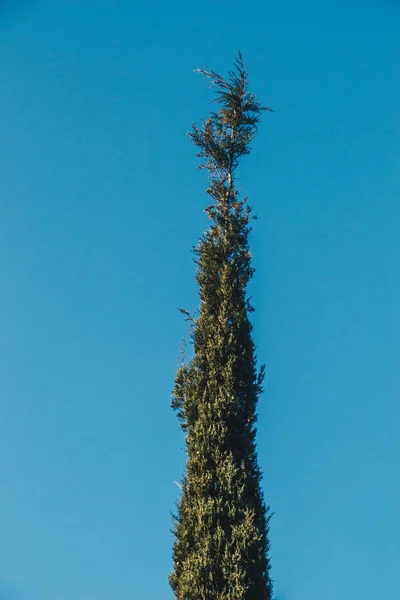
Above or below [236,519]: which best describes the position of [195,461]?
above

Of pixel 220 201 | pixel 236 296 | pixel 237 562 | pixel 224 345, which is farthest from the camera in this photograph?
pixel 220 201

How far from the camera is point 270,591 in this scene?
11.9m

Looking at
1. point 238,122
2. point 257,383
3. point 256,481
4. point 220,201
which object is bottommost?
point 256,481

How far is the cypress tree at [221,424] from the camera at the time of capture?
11.5m

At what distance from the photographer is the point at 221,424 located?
42.6ft

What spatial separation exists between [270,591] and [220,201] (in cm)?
943

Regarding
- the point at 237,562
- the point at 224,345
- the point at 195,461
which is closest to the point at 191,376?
the point at 224,345

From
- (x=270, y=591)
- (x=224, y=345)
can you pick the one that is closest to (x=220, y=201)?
(x=224, y=345)

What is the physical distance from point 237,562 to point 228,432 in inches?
102

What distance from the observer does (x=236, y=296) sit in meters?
15.2

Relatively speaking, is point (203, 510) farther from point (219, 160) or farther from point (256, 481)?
point (219, 160)

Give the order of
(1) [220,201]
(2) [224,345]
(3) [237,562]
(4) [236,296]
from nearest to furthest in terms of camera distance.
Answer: (3) [237,562] < (2) [224,345] < (4) [236,296] < (1) [220,201]

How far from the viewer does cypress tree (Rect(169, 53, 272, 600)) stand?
11539mm

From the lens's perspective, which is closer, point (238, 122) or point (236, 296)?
point (236, 296)
